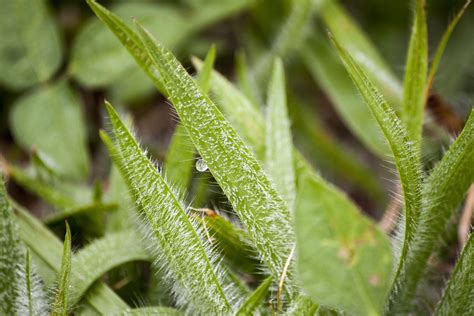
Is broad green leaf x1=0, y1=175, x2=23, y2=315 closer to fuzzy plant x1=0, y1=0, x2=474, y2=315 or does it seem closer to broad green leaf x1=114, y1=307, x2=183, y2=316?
fuzzy plant x1=0, y1=0, x2=474, y2=315

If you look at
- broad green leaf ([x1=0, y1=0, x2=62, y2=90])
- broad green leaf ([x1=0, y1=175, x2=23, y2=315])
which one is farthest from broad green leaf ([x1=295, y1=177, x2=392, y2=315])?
broad green leaf ([x1=0, y1=0, x2=62, y2=90])

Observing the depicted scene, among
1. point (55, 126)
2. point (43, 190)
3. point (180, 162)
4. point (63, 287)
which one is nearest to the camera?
point (63, 287)

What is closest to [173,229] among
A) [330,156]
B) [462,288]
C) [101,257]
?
[101,257]

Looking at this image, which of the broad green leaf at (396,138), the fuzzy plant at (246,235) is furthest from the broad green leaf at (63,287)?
the broad green leaf at (396,138)

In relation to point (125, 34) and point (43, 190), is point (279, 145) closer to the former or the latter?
point (125, 34)

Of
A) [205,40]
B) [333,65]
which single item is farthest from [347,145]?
[205,40]

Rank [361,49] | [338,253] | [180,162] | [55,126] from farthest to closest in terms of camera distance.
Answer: [361,49], [55,126], [180,162], [338,253]

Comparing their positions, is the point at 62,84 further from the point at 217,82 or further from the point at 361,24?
the point at 361,24

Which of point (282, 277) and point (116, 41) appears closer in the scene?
point (282, 277)
